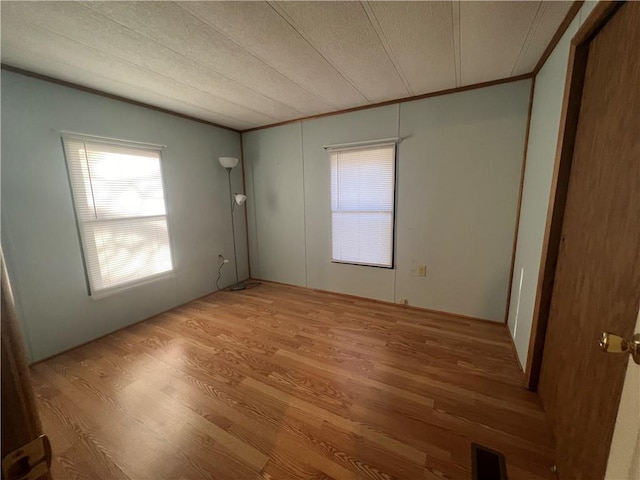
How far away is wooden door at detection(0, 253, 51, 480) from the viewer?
1.51ft

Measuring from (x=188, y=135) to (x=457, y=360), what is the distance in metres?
3.68

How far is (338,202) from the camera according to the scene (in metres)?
3.18

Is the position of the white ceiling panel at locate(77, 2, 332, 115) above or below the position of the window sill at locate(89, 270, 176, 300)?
above

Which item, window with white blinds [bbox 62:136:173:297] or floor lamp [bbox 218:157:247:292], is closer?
window with white blinds [bbox 62:136:173:297]

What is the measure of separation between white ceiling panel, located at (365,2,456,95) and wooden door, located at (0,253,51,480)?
187cm

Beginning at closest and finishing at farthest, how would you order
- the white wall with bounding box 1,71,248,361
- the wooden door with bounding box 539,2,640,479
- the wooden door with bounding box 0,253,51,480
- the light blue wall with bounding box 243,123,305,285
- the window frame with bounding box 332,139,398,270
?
the wooden door with bounding box 0,253,51,480 → the wooden door with bounding box 539,2,640,479 → the white wall with bounding box 1,71,248,361 → the window frame with bounding box 332,139,398,270 → the light blue wall with bounding box 243,123,305,285

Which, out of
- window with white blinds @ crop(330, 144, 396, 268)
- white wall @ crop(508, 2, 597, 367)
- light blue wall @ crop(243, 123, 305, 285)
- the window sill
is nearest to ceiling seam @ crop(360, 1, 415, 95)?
window with white blinds @ crop(330, 144, 396, 268)

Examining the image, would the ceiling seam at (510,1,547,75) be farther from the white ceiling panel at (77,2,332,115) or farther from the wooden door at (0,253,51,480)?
the wooden door at (0,253,51,480)

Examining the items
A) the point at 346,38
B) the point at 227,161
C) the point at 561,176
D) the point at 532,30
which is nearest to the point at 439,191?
the point at 561,176

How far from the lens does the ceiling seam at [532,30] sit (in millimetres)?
1399

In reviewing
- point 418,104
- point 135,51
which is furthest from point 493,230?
point 135,51

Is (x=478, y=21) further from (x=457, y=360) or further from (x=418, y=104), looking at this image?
(x=457, y=360)

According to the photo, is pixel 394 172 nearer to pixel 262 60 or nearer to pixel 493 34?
pixel 493 34

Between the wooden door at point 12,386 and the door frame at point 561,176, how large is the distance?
2.14 meters
